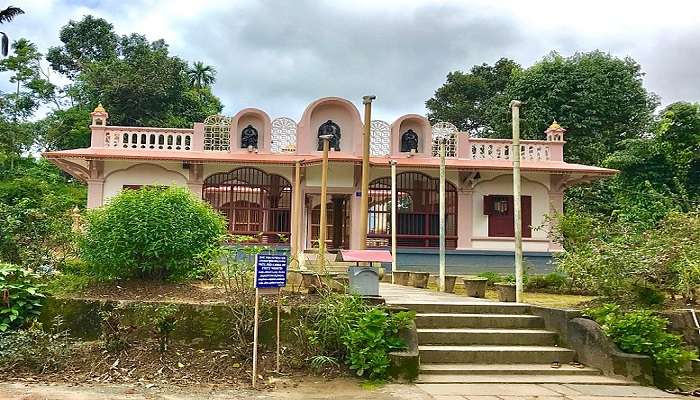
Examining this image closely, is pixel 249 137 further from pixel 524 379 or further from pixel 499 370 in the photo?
pixel 524 379

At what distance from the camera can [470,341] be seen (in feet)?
21.9

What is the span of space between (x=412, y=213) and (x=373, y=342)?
10.6m

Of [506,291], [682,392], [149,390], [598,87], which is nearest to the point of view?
[149,390]

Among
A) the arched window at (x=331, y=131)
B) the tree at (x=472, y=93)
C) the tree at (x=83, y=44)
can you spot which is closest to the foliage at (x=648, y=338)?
the arched window at (x=331, y=131)

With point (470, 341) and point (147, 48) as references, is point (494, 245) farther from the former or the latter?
point (147, 48)

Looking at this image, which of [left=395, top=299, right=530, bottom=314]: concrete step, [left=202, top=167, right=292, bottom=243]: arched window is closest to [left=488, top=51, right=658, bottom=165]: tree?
[left=202, top=167, right=292, bottom=243]: arched window

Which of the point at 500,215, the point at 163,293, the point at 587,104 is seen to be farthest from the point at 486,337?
the point at 587,104

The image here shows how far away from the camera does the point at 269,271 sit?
18.9 ft

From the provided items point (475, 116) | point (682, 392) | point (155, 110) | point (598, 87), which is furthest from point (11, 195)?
point (475, 116)

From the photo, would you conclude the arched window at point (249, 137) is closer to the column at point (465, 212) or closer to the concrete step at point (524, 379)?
the column at point (465, 212)

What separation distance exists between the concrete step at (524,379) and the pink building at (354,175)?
9706mm

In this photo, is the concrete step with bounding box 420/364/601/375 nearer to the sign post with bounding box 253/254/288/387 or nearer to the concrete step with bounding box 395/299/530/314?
the concrete step with bounding box 395/299/530/314

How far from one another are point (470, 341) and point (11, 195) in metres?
14.9

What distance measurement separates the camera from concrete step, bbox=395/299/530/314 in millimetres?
7211
